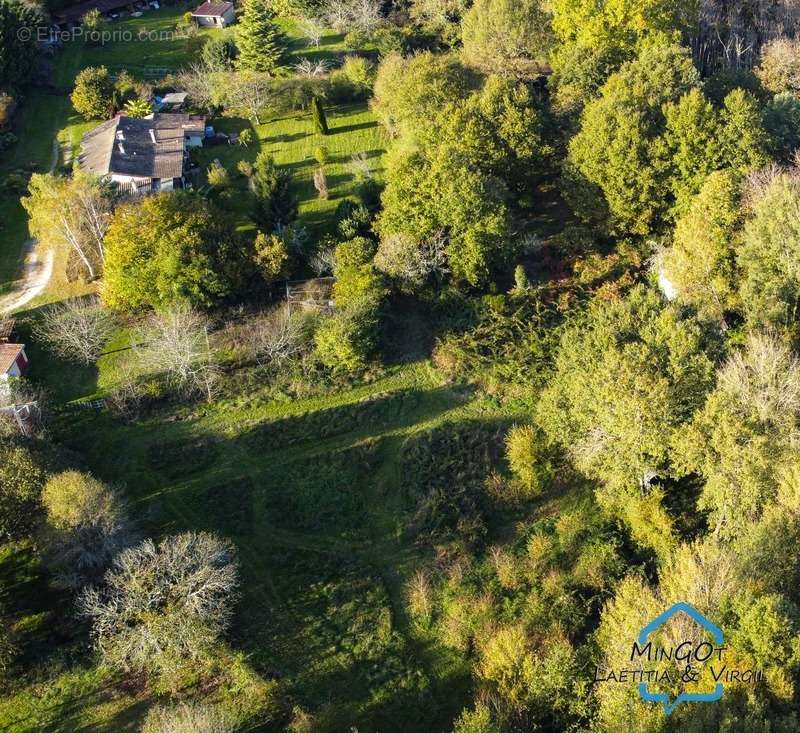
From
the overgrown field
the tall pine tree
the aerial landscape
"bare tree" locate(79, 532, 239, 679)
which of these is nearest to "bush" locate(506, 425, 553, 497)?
the aerial landscape

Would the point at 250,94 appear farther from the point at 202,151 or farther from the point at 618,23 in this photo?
the point at 618,23

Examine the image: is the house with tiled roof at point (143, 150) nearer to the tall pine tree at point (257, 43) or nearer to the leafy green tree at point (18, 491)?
the tall pine tree at point (257, 43)

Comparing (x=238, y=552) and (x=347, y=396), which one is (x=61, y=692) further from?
(x=347, y=396)

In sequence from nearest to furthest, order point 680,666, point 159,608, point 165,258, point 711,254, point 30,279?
point 680,666 → point 159,608 → point 711,254 → point 165,258 → point 30,279

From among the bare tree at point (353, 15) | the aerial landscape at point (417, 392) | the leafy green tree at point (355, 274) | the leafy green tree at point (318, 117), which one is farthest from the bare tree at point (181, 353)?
the bare tree at point (353, 15)

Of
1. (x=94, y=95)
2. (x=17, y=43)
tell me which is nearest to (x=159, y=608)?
(x=94, y=95)

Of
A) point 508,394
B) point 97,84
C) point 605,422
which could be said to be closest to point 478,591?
point 605,422

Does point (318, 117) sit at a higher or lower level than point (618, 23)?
lower
